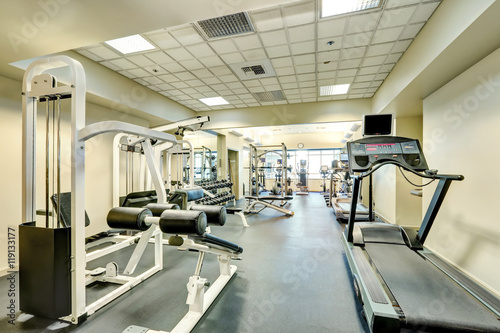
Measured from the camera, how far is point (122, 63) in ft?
11.9

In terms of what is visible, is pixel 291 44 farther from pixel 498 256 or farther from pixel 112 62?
pixel 498 256

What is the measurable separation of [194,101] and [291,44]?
11.0ft

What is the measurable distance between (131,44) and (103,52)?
0.55 metres

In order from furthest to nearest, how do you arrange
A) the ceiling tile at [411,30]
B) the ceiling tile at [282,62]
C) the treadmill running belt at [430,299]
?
the ceiling tile at [282,62] → the ceiling tile at [411,30] → the treadmill running belt at [430,299]

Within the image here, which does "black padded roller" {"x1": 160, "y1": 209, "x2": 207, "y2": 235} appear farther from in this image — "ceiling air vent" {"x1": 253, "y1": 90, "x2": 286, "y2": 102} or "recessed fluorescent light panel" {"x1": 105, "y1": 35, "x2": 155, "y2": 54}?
"ceiling air vent" {"x1": 253, "y1": 90, "x2": 286, "y2": 102}

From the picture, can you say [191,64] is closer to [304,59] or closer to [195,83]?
[195,83]

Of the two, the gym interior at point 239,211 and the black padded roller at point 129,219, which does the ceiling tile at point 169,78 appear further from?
the black padded roller at point 129,219

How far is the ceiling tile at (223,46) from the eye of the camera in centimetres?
307

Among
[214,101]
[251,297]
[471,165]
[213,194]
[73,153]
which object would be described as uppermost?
[214,101]

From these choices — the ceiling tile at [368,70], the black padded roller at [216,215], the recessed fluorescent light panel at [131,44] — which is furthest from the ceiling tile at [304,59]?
the black padded roller at [216,215]

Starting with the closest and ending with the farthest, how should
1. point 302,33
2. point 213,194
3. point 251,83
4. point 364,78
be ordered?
point 302,33 → point 364,78 → point 251,83 → point 213,194

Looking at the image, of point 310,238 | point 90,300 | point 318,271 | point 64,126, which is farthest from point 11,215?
point 310,238

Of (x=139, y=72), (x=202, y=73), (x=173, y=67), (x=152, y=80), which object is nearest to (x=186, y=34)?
(x=173, y=67)

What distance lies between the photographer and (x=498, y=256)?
206cm
